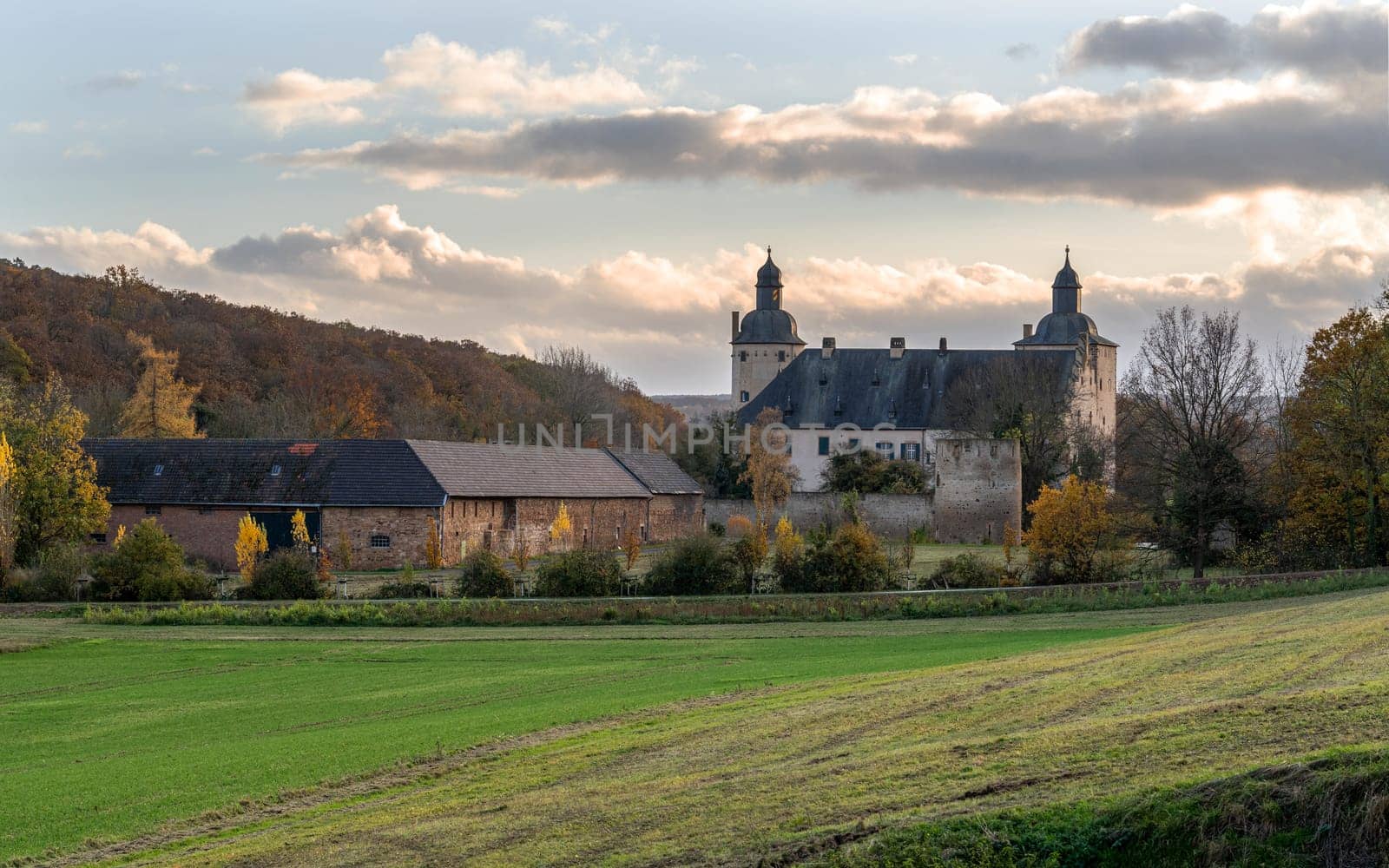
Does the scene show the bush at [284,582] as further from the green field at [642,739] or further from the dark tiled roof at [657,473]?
the dark tiled roof at [657,473]

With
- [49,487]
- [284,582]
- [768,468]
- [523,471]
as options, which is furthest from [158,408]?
[284,582]

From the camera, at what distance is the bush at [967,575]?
34062 millimetres

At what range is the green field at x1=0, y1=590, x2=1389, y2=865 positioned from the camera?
952cm

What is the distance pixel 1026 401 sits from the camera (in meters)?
60.2

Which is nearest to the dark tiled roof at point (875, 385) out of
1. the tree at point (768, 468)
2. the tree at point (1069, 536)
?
the tree at point (768, 468)

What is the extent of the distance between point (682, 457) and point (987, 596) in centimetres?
3631

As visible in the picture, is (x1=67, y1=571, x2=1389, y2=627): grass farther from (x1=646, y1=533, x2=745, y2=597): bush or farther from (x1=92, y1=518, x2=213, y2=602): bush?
(x1=646, y1=533, x2=745, y2=597): bush

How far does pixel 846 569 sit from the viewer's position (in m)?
34.0

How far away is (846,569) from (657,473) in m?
22.6

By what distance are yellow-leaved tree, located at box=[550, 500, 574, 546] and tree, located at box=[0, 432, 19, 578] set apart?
15693 millimetres

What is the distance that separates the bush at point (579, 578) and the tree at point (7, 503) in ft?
42.6

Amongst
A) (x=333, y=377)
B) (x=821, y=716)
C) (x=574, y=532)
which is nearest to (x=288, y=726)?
(x=821, y=716)

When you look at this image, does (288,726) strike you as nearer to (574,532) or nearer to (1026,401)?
(574,532)

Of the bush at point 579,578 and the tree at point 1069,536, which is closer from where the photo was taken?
the bush at point 579,578
